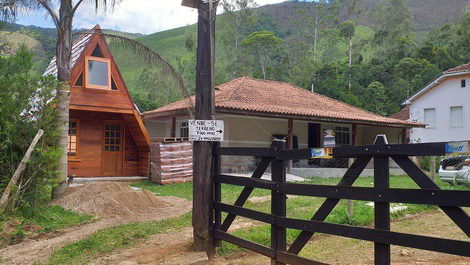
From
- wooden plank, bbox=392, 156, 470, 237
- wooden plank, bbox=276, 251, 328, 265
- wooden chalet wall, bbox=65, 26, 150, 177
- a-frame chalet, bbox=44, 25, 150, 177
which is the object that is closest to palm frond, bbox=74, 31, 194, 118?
a-frame chalet, bbox=44, 25, 150, 177

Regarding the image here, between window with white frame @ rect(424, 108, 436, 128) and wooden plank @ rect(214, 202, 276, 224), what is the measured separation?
27.5m

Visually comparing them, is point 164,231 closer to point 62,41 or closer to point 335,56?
point 62,41

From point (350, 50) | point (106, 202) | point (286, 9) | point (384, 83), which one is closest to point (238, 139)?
point (106, 202)

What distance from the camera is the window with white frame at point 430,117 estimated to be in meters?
29.0

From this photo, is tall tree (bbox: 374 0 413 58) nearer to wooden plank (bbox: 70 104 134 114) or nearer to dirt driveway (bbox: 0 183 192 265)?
wooden plank (bbox: 70 104 134 114)

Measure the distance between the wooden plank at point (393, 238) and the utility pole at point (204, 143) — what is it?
1719 mm

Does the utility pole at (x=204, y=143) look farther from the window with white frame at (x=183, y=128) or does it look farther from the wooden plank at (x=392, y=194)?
the window with white frame at (x=183, y=128)

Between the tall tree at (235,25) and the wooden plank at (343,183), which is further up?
the tall tree at (235,25)

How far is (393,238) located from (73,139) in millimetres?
14344

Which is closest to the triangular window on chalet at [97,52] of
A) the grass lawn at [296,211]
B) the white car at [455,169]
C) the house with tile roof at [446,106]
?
the grass lawn at [296,211]

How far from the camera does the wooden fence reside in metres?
3.01

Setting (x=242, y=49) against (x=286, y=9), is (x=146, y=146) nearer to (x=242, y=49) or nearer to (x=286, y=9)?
(x=242, y=49)

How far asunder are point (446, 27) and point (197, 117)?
5847 centimetres

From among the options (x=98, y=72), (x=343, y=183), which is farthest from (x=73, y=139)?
(x=343, y=183)
